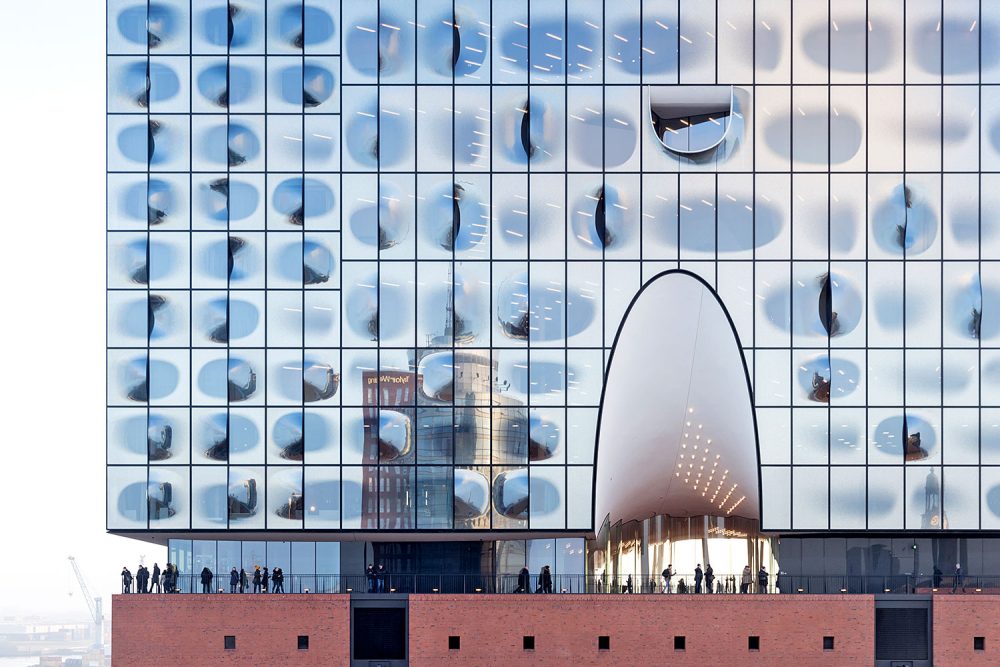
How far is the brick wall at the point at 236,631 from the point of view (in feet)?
136

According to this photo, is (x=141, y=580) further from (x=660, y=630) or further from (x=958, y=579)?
(x=958, y=579)

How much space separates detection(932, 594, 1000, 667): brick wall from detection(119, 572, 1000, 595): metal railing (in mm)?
1169

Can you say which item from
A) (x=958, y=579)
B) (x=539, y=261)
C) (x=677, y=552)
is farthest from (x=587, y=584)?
(x=958, y=579)

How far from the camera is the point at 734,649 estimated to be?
41094 millimetres

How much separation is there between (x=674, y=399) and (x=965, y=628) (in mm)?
11096

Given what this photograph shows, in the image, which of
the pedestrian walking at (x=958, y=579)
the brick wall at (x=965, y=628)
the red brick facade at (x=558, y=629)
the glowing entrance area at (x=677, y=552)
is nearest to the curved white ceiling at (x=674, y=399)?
the glowing entrance area at (x=677, y=552)

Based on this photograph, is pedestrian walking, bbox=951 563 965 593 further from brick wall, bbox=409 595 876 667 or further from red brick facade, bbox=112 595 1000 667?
brick wall, bbox=409 595 876 667

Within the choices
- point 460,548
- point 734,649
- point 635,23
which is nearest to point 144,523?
point 460,548

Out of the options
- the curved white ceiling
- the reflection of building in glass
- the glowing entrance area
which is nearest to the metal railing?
the glowing entrance area

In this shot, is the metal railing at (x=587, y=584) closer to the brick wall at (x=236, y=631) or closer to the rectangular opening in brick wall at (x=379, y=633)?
the rectangular opening in brick wall at (x=379, y=633)

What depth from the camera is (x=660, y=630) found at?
41219mm

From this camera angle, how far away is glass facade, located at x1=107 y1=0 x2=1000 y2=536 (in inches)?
1724

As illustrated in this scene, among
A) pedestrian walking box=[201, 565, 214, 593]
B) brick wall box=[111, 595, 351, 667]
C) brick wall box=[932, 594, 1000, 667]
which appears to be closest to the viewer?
brick wall box=[932, 594, 1000, 667]

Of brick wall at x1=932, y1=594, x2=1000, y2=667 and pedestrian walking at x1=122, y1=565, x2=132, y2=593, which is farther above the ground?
pedestrian walking at x1=122, y1=565, x2=132, y2=593
